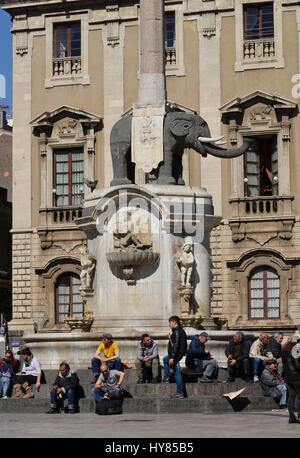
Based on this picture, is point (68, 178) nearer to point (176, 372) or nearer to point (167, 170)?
point (167, 170)

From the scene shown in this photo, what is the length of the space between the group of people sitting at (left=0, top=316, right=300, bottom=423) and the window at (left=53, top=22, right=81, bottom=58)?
26400 millimetres

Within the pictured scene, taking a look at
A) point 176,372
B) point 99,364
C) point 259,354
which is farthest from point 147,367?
point 259,354

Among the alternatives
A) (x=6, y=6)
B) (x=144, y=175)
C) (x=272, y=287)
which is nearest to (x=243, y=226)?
(x=272, y=287)

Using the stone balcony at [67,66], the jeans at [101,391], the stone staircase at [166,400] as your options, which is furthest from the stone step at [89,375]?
the stone balcony at [67,66]

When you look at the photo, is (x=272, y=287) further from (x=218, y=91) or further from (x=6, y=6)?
(x=6, y=6)

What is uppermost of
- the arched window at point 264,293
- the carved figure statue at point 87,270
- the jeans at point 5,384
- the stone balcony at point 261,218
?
the stone balcony at point 261,218

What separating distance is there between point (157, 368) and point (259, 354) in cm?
269

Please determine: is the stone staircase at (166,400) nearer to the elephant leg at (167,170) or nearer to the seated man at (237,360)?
the seated man at (237,360)

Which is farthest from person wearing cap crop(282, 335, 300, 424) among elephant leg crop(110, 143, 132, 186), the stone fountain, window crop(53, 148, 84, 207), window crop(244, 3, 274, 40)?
window crop(53, 148, 84, 207)

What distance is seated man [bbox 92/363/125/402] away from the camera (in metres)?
24.8

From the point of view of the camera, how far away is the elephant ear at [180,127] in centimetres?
2975

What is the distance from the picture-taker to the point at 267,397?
2577cm

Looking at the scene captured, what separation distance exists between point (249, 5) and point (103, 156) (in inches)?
311

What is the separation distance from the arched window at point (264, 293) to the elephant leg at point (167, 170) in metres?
20.1
